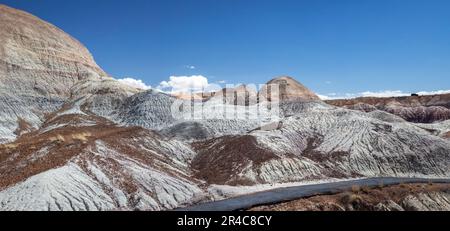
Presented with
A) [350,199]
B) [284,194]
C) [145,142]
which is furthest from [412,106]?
[350,199]

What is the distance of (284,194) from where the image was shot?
36.4m

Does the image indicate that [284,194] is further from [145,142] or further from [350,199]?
[145,142]

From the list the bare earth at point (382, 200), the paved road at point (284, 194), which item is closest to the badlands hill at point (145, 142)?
the paved road at point (284, 194)

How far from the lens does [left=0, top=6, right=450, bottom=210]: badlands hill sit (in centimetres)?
3269

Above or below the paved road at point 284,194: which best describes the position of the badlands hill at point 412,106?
above

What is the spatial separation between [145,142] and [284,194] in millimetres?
18532

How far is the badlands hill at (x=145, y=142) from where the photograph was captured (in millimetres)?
32688

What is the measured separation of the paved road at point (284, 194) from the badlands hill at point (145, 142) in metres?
2.20

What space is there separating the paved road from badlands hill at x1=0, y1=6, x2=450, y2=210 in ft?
7.22

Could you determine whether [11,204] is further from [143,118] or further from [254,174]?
[143,118]

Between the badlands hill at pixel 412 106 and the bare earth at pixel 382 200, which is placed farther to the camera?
the badlands hill at pixel 412 106

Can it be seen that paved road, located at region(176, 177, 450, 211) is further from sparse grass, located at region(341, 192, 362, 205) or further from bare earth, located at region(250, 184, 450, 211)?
sparse grass, located at region(341, 192, 362, 205)

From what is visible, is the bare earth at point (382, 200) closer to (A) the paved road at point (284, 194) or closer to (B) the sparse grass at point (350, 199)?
(B) the sparse grass at point (350, 199)

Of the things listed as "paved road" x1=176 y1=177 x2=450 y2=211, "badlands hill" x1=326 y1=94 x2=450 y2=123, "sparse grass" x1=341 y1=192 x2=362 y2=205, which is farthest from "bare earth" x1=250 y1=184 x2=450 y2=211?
"badlands hill" x1=326 y1=94 x2=450 y2=123
